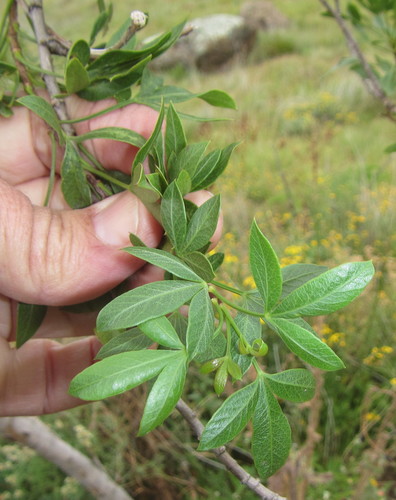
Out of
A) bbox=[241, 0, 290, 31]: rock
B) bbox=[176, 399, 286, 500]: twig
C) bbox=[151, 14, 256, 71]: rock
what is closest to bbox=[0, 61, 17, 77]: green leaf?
bbox=[176, 399, 286, 500]: twig

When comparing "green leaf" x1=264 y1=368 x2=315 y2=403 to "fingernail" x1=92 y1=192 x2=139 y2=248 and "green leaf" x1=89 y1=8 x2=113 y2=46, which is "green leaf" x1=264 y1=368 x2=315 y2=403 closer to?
"fingernail" x1=92 y1=192 x2=139 y2=248

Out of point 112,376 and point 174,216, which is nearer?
point 112,376

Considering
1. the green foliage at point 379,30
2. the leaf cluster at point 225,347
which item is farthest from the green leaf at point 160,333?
the green foliage at point 379,30

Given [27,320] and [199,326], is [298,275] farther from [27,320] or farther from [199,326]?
[27,320]

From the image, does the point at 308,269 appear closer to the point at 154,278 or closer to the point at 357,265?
the point at 357,265

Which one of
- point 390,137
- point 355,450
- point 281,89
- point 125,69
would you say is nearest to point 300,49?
point 281,89

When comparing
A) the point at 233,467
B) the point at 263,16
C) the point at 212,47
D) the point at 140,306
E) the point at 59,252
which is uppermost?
the point at 140,306

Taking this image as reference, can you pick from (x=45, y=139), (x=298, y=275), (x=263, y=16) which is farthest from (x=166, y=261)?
(x=263, y=16)
